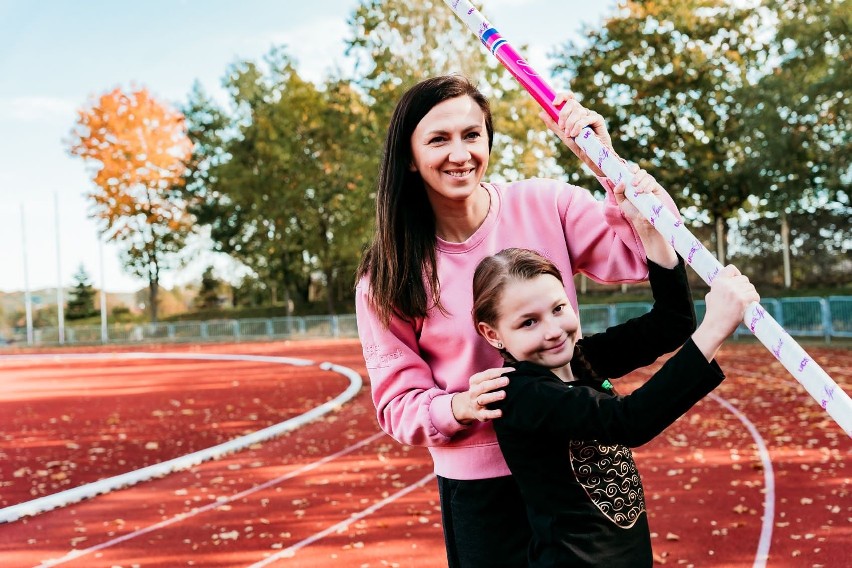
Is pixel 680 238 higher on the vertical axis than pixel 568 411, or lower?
higher

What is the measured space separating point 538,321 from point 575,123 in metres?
0.49

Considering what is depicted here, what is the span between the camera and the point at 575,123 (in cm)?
204

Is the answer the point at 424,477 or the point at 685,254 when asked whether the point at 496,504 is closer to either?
the point at 685,254

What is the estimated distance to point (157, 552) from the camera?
274 inches

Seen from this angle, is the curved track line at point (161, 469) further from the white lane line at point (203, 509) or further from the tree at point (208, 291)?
the tree at point (208, 291)

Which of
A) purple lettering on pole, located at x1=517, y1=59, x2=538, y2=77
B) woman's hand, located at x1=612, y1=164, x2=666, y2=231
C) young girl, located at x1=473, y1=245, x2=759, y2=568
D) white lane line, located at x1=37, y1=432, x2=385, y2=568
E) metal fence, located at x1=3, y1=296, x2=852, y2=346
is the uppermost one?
purple lettering on pole, located at x1=517, y1=59, x2=538, y2=77

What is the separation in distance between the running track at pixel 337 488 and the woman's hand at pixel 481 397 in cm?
444

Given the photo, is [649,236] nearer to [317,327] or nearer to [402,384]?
[402,384]

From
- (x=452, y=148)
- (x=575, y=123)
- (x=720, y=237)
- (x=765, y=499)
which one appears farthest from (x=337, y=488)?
(x=720, y=237)

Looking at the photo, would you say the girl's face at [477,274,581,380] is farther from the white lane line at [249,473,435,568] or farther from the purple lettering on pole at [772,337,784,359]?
the white lane line at [249,473,435,568]

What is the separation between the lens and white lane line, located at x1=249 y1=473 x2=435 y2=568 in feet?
21.7

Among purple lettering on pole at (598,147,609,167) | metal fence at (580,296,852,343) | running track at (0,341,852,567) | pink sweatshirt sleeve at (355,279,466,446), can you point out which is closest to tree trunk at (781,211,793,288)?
metal fence at (580,296,852,343)

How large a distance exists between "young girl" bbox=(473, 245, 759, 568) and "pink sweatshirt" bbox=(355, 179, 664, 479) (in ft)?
0.38

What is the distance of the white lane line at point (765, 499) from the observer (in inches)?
234
